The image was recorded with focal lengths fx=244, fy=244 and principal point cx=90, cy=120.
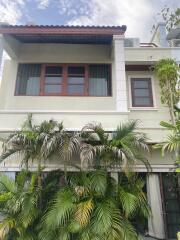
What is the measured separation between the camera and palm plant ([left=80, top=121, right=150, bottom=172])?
6305mm

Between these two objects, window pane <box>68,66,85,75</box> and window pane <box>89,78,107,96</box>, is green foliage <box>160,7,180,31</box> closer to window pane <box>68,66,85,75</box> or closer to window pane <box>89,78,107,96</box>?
window pane <box>89,78,107,96</box>

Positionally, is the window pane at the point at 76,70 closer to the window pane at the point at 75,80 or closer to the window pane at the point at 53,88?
the window pane at the point at 75,80

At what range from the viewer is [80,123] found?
25.9ft

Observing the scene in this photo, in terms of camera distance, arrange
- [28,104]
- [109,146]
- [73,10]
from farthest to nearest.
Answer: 1. [73,10]
2. [28,104]
3. [109,146]

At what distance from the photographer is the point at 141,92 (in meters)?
9.75

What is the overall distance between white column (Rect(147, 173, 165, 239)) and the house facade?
0.03 metres

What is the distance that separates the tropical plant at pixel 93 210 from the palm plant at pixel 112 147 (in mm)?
456

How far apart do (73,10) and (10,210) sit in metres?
8.80

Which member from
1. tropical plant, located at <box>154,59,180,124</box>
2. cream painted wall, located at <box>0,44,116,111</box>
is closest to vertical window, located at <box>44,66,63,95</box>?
cream painted wall, located at <box>0,44,116,111</box>

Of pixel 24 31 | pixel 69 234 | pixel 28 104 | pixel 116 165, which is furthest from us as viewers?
pixel 28 104

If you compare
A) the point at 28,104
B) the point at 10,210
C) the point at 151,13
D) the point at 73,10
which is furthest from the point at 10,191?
the point at 151,13

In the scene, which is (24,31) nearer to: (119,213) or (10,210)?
(10,210)

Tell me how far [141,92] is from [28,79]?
14.8ft

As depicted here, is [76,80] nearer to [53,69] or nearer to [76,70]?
[76,70]
